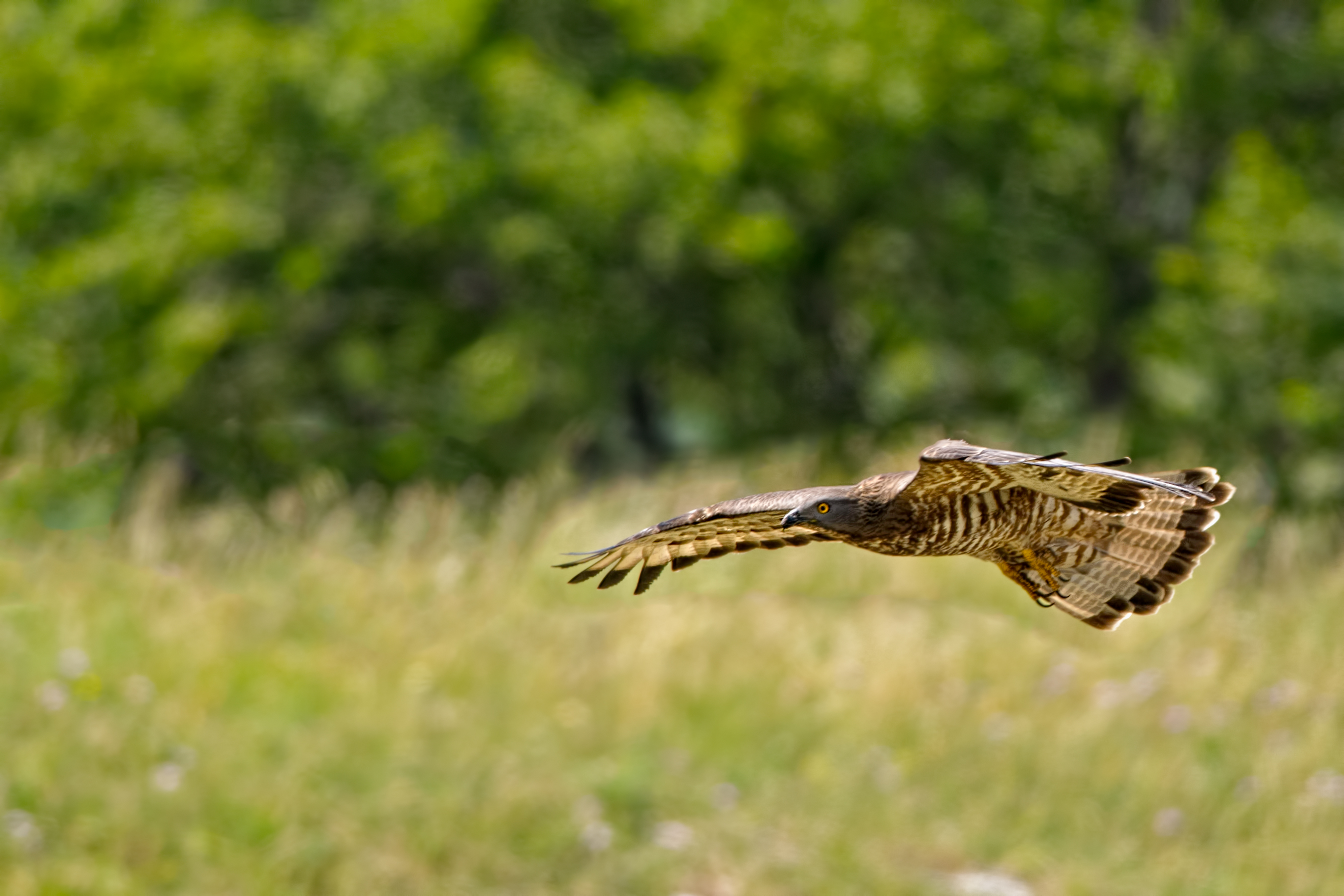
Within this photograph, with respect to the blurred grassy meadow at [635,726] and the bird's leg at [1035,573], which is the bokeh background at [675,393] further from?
the bird's leg at [1035,573]

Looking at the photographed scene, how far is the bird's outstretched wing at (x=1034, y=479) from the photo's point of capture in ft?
10.2

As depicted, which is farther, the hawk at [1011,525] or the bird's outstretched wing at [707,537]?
the bird's outstretched wing at [707,537]

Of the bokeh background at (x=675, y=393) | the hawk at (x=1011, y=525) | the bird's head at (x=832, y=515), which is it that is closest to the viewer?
the hawk at (x=1011, y=525)

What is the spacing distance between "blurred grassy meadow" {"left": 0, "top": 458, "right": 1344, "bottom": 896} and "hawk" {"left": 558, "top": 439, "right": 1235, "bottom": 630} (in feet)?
9.96

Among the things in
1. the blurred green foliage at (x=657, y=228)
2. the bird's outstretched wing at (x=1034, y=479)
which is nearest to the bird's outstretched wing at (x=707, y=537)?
the bird's outstretched wing at (x=1034, y=479)

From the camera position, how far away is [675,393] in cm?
1337

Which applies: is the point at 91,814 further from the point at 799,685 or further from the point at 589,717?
the point at 799,685

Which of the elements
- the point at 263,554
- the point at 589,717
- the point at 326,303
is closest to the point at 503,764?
the point at 589,717

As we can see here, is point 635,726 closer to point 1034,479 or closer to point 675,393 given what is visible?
point 1034,479

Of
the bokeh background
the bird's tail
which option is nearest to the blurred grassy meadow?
the bokeh background

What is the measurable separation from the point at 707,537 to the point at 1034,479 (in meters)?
1.30

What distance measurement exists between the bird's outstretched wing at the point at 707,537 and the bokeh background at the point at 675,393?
3032mm

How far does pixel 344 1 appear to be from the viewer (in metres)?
12.6

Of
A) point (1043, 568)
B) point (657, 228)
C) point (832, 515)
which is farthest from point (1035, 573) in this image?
point (657, 228)
